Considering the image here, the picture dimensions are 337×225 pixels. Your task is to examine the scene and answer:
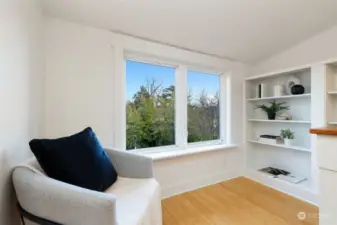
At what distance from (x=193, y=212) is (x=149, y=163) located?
819 mm

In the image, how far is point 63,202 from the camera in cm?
80

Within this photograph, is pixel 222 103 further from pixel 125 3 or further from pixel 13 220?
pixel 13 220

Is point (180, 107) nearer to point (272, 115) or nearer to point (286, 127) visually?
point (272, 115)

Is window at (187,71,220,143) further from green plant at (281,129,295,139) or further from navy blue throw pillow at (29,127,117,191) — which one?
navy blue throw pillow at (29,127,117,191)

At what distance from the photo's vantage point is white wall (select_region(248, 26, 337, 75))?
2327mm

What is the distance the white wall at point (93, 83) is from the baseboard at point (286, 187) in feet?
3.25

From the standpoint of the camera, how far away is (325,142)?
2.75 feet

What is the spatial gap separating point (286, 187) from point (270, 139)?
0.66 meters

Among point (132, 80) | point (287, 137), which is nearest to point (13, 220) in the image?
point (132, 80)

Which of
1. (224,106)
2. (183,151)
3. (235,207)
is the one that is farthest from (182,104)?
(235,207)

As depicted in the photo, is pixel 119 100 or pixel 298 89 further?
pixel 298 89

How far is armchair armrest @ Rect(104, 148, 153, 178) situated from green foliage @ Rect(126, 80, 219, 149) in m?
0.68

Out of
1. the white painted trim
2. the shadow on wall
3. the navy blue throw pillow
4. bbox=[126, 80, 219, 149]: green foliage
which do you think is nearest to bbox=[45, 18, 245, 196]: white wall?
the white painted trim
